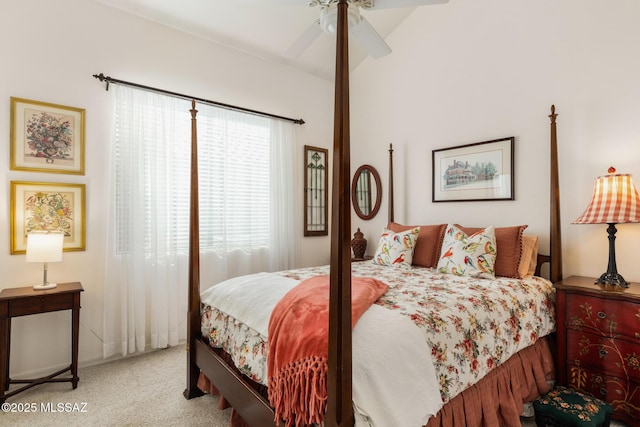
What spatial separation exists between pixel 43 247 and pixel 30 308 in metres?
0.41

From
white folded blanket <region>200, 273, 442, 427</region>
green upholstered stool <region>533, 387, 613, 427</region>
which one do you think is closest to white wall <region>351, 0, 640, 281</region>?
green upholstered stool <region>533, 387, 613, 427</region>

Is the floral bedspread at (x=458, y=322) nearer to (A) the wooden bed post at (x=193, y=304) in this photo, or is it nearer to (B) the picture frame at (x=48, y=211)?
(A) the wooden bed post at (x=193, y=304)

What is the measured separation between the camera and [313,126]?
410 cm

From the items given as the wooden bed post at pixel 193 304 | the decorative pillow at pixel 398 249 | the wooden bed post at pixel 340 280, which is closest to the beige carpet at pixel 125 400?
the wooden bed post at pixel 193 304

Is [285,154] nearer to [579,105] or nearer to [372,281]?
[372,281]

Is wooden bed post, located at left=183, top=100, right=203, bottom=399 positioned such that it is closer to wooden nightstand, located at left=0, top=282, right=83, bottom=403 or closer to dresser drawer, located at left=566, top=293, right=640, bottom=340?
wooden nightstand, located at left=0, top=282, right=83, bottom=403

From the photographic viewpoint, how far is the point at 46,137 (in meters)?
2.47

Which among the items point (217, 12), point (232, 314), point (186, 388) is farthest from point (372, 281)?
point (217, 12)

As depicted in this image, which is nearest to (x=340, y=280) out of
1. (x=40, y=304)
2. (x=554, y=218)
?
(x=554, y=218)

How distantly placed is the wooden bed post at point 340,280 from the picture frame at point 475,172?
2.36 meters

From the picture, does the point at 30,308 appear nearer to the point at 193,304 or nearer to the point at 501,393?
the point at 193,304

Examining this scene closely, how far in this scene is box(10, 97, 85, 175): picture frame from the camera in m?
2.37

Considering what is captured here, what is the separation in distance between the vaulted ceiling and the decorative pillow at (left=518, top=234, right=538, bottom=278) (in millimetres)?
2675

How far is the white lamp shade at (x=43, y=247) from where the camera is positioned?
85.7 inches
